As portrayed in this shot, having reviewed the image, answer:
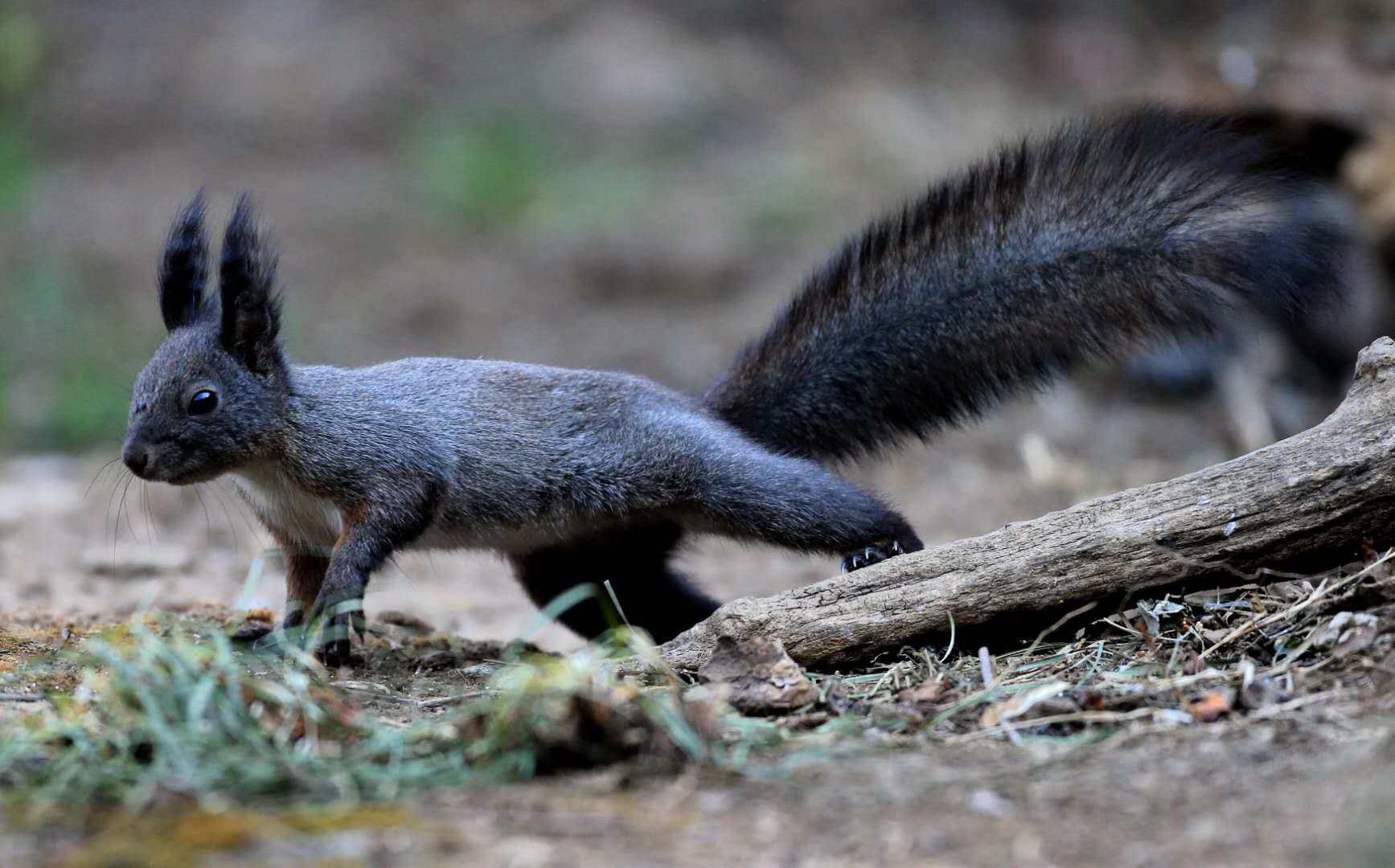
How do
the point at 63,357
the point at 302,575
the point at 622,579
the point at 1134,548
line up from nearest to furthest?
the point at 1134,548 < the point at 302,575 < the point at 622,579 < the point at 63,357

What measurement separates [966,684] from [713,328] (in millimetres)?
7813

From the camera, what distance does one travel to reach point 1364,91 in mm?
8250

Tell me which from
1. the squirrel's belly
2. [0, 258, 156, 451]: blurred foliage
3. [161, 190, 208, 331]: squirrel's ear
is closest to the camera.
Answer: [161, 190, 208, 331]: squirrel's ear

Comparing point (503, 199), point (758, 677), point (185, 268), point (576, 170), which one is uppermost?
point (576, 170)

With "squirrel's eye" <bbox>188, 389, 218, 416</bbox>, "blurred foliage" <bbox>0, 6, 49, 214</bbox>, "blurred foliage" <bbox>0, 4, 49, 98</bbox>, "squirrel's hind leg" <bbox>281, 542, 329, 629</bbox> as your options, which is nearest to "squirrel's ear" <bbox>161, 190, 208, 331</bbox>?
"squirrel's eye" <bbox>188, 389, 218, 416</bbox>

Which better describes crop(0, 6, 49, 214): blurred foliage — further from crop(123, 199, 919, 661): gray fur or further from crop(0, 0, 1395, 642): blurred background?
crop(123, 199, 919, 661): gray fur

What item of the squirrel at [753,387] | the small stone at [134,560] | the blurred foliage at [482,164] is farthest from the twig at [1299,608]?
the blurred foliage at [482,164]

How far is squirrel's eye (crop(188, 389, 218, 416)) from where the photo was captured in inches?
192

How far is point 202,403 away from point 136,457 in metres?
0.30

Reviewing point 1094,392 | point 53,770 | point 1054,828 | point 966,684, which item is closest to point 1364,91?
point 1094,392

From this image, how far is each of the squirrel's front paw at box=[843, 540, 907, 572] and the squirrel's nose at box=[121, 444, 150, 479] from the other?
2501mm

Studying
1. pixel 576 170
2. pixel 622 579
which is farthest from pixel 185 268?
pixel 576 170

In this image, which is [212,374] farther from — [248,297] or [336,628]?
[336,628]

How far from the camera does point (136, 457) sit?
4738 millimetres
